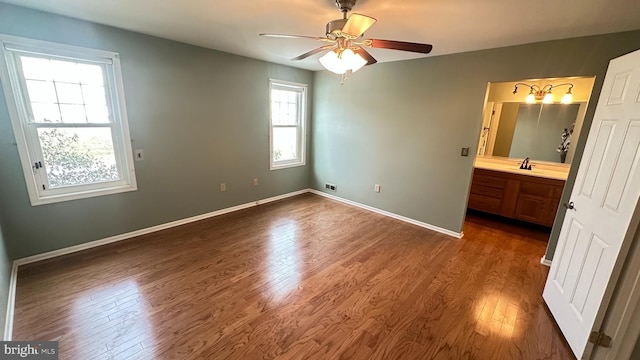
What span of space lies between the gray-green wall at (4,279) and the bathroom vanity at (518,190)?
5294mm

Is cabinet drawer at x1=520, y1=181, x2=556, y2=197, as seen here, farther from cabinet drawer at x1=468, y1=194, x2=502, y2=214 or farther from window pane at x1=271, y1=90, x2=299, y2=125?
window pane at x1=271, y1=90, x2=299, y2=125

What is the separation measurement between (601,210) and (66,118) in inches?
180

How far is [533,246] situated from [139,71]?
5.23 metres

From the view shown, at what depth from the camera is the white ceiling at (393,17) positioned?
181 cm

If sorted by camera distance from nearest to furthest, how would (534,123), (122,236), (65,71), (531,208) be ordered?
(65,71), (122,236), (531,208), (534,123)

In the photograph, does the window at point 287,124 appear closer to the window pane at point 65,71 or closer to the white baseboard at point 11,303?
the window pane at point 65,71

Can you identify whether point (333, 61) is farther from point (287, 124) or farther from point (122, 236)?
point (122, 236)

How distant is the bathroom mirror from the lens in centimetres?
353

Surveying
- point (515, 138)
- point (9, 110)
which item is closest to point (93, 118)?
point (9, 110)

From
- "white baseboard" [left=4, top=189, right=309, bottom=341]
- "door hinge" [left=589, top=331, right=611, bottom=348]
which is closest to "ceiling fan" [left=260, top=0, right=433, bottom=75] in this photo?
"door hinge" [left=589, top=331, right=611, bottom=348]

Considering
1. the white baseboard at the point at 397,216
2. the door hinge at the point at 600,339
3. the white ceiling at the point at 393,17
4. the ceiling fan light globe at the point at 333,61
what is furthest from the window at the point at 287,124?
the door hinge at the point at 600,339

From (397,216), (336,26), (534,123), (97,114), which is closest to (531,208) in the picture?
(534,123)

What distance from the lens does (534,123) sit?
A: 3.91 m

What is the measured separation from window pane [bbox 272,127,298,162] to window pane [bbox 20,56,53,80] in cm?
275
